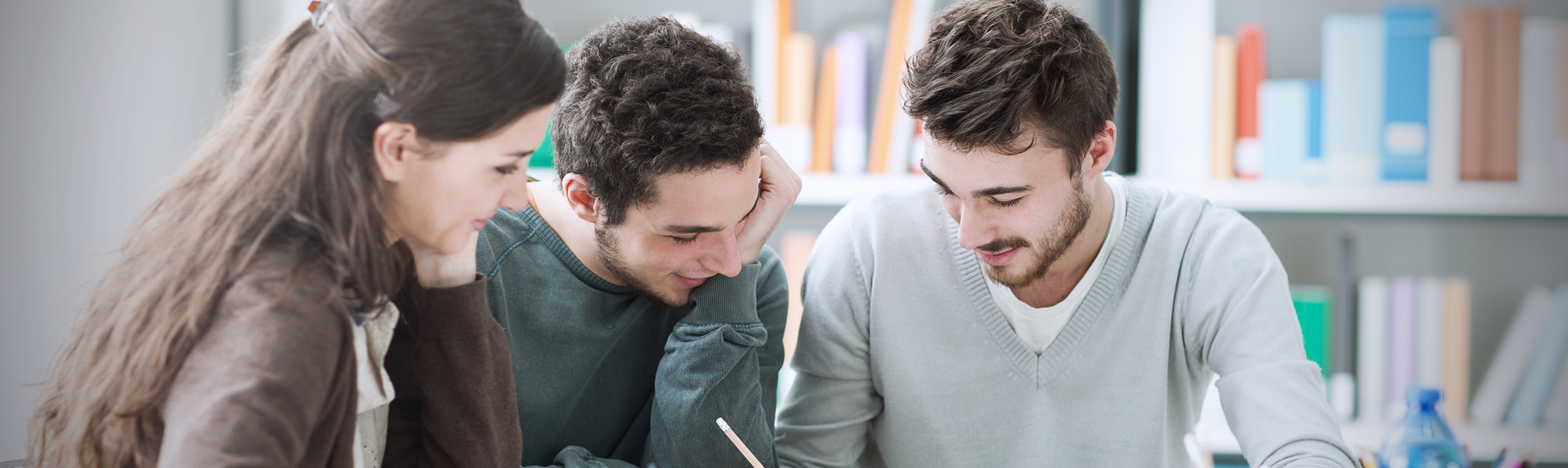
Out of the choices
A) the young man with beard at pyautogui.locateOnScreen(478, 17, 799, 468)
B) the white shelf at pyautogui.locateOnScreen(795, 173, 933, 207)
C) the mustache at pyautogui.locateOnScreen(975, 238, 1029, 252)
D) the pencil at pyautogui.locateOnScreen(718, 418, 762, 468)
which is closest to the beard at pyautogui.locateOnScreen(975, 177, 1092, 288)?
the mustache at pyautogui.locateOnScreen(975, 238, 1029, 252)

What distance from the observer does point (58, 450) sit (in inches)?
26.7

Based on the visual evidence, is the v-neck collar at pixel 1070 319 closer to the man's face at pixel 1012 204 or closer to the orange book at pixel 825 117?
the man's face at pixel 1012 204

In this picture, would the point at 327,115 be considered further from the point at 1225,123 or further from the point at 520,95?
the point at 1225,123

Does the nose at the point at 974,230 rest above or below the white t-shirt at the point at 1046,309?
above

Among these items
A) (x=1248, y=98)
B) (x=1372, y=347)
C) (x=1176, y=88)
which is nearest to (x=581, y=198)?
(x=1176, y=88)

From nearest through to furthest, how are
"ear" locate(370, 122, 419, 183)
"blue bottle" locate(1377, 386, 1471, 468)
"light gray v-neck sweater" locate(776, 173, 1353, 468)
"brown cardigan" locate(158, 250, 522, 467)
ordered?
"brown cardigan" locate(158, 250, 522, 467) → "ear" locate(370, 122, 419, 183) → "light gray v-neck sweater" locate(776, 173, 1353, 468) → "blue bottle" locate(1377, 386, 1471, 468)

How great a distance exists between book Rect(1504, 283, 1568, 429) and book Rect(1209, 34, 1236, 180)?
64 cm

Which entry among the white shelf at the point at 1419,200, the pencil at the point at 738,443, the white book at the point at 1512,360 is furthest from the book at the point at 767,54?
the white book at the point at 1512,360

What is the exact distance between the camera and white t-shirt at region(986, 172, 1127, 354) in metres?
1.22

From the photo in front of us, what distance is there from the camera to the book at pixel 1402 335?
1.65 m

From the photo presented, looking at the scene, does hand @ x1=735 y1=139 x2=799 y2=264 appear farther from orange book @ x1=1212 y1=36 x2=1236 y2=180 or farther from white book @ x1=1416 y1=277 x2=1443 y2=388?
white book @ x1=1416 y1=277 x2=1443 y2=388

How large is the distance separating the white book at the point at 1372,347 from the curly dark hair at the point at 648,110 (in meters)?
1.25

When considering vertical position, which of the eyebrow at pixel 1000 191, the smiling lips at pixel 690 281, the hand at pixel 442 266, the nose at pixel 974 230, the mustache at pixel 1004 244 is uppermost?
the eyebrow at pixel 1000 191

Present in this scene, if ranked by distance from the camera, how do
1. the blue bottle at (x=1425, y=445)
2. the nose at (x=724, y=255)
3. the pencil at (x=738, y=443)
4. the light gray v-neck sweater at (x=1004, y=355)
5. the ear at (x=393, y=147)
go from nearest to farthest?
the ear at (x=393, y=147) < the pencil at (x=738, y=443) < the nose at (x=724, y=255) < the light gray v-neck sweater at (x=1004, y=355) < the blue bottle at (x=1425, y=445)
